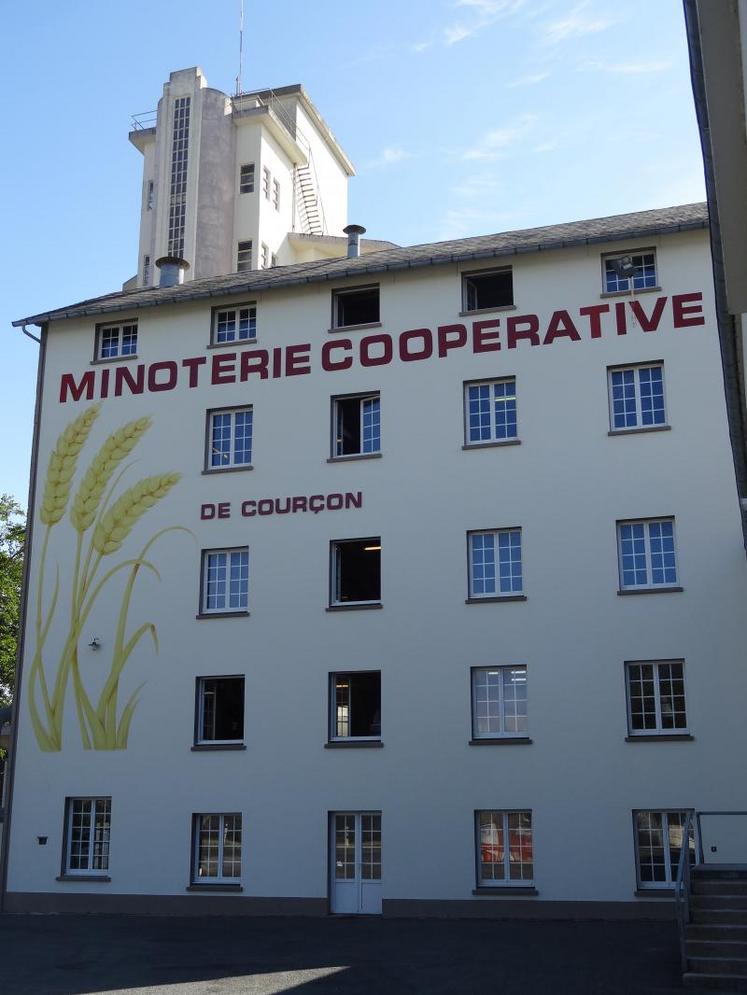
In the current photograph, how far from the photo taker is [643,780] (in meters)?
23.0

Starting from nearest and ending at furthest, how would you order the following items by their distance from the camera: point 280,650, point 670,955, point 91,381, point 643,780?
point 670,955 → point 643,780 → point 280,650 → point 91,381

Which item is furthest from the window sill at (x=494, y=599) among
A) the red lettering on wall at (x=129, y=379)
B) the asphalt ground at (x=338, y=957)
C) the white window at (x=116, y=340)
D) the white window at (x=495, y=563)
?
the white window at (x=116, y=340)

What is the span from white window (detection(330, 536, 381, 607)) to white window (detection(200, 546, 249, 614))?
218 centimetres

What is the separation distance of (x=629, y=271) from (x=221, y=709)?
13.4 metres

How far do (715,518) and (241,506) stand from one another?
34.8 feet

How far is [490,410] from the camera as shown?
26156 millimetres

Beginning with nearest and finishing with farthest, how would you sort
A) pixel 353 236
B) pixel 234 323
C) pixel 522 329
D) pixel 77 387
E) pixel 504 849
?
pixel 504 849
pixel 522 329
pixel 234 323
pixel 77 387
pixel 353 236

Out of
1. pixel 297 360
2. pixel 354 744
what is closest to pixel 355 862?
pixel 354 744

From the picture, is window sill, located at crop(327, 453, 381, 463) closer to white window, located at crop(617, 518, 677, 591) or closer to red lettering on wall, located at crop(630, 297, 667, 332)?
white window, located at crop(617, 518, 677, 591)

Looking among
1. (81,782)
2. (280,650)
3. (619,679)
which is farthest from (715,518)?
(81,782)

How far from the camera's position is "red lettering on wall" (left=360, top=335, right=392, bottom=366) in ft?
89.1

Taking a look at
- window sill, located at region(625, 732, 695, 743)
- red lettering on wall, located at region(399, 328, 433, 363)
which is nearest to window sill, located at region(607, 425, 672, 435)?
red lettering on wall, located at region(399, 328, 433, 363)

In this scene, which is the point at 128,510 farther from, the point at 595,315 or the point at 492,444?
the point at 595,315

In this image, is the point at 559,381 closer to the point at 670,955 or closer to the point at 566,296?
the point at 566,296
